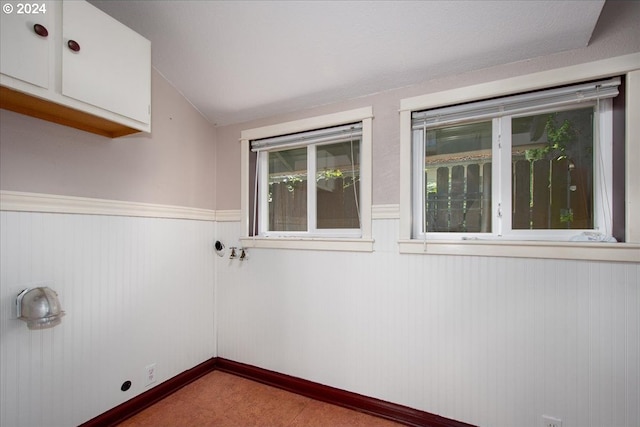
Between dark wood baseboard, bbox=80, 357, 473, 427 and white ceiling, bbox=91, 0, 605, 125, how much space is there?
80.3 inches

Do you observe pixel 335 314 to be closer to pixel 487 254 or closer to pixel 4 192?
pixel 487 254

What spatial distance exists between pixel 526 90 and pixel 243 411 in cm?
257

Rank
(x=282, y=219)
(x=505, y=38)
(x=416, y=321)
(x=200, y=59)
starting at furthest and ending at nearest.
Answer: (x=282, y=219), (x=200, y=59), (x=416, y=321), (x=505, y=38)

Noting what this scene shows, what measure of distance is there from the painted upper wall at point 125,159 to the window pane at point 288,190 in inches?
21.5

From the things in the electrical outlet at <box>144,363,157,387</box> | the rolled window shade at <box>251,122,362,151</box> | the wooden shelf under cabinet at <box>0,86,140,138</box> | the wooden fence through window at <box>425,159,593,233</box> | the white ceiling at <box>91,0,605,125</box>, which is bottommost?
the electrical outlet at <box>144,363,157,387</box>

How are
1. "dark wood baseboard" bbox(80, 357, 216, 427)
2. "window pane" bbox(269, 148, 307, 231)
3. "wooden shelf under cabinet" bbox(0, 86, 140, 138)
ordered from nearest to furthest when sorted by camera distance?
1. "wooden shelf under cabinet" bbox(0, 86, 140, 138)
2. "dark wood baseboard" bbox(80, 357, 216, 427)
3. "window pane" bbox(269, 148, 307, 231)

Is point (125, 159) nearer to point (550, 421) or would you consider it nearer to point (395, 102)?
point (395, 102)

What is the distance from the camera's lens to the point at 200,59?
1933 mm

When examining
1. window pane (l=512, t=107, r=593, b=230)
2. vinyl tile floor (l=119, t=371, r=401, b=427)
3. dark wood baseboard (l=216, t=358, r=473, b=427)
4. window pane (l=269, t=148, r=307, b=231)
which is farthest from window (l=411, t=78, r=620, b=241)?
vinyl tile floor (l=119, t=371, r=401, b=427)

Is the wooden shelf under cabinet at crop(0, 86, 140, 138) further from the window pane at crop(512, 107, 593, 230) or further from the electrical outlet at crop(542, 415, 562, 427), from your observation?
the electrical outlet at crop(542, 415, 562, 427)

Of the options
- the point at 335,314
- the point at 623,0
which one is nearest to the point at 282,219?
the point at 335,314

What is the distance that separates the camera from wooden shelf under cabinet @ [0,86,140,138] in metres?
1.27

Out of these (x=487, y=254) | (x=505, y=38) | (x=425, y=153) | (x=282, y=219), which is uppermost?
(x=505, y=38)

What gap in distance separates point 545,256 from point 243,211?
204 cm
